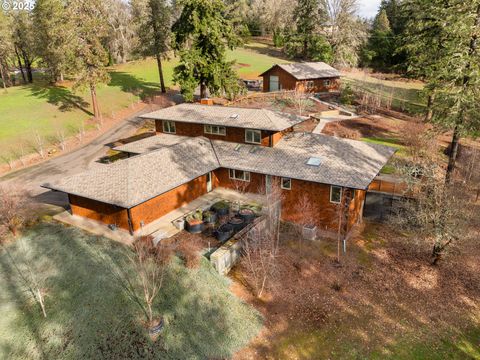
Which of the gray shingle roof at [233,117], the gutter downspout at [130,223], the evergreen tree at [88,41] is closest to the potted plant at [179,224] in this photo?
the gutter downspout at [130,223]

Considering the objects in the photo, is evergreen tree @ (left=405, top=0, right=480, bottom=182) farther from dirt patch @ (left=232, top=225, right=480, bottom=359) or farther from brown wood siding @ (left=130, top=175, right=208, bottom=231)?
brown wood siding @ (left=130, top=175, right=208, bottom=231)

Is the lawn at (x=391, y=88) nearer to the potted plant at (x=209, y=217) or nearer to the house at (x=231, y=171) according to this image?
the house at (x=231, y=171)

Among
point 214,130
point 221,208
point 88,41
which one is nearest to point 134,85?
point 88,41

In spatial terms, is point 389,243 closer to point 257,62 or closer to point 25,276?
point 25,276

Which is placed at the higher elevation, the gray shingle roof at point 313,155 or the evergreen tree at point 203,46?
the evergreen tree at point 203,46

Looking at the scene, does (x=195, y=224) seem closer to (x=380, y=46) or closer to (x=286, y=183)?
(x=286, y=183)

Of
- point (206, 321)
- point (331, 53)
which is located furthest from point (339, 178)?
point (331, 53)
